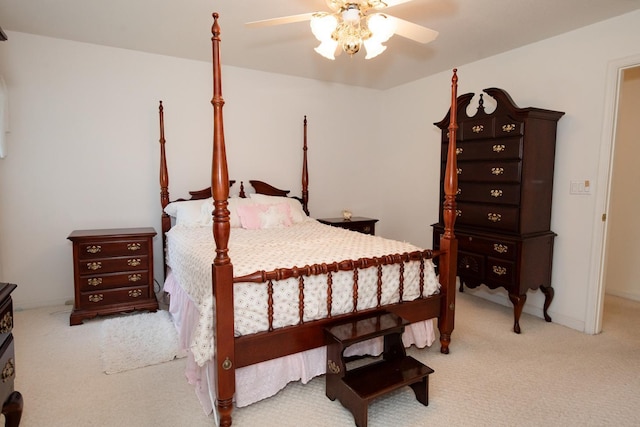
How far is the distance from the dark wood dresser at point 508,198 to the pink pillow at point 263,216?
5.42 feet

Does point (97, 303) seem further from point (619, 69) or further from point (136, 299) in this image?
point (619, 69)

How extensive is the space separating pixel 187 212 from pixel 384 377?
92.2 inches

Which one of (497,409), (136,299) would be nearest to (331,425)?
(497,409)

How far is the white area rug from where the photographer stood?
239 centimetres

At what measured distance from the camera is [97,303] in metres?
3.08

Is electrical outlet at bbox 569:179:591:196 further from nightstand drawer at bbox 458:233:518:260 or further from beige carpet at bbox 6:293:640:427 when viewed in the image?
beige carpet at bbox 6:293:640:427

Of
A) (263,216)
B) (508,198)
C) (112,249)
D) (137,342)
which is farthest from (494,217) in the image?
(112,249)

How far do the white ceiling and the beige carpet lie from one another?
2.42m

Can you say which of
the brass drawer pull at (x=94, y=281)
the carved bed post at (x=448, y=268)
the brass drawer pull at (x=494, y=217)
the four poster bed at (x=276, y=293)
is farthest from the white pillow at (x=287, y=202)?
the brass drawer pull at (x=494, y=217)

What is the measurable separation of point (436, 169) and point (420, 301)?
7.31 ft

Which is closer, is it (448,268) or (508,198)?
(448,268)

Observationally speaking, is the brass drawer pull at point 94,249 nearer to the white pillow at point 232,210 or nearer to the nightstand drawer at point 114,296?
the nightstand drawer at point 114,296

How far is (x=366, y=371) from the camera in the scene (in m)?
1.97

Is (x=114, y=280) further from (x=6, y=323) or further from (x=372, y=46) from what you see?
(x=372, y=46)
